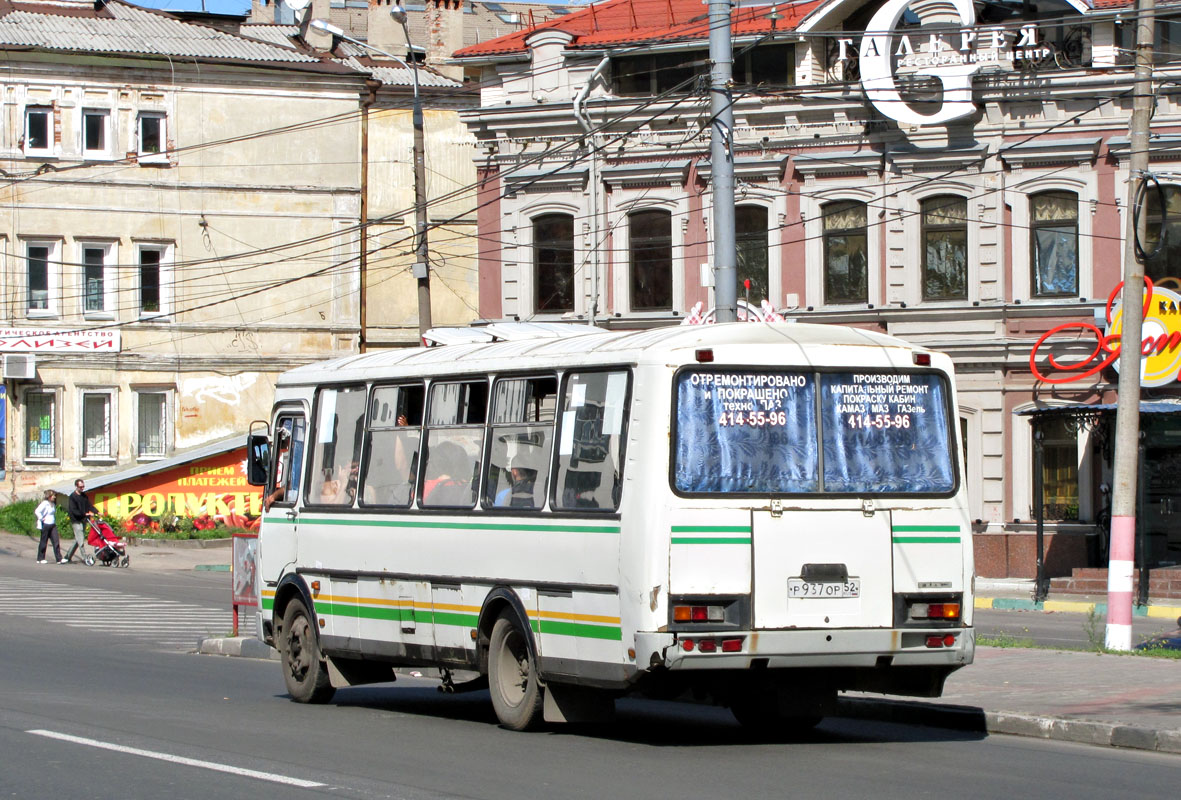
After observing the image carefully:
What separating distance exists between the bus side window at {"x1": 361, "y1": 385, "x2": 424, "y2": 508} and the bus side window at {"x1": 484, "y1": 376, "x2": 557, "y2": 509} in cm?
108

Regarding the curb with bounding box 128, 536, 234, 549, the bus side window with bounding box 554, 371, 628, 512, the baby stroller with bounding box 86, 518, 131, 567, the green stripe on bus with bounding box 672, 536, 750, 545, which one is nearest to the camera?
the green stripe on bus with bounding box 672, 536, 750, 545

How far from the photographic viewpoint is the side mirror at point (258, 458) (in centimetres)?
1620

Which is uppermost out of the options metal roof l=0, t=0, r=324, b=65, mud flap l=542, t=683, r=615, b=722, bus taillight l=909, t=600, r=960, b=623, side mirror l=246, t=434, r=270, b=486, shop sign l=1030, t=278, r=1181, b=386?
metal roof l=0, t=0, r=324, b=65

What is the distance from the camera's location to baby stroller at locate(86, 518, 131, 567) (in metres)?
36.3

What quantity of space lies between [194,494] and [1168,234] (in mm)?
24682

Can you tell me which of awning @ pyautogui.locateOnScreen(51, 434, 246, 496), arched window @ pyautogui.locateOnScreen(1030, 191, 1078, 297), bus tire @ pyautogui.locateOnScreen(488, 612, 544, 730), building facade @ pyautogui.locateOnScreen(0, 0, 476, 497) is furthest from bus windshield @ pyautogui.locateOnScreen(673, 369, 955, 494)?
awning @ pyautogui.locateOnScreen(51, 434, 246, 496)

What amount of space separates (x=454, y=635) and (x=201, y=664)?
6.97m

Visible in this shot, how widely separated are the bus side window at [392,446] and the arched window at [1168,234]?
19.3 metres

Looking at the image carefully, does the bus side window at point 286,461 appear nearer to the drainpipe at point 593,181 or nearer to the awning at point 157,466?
the drainpipe at point 593,181

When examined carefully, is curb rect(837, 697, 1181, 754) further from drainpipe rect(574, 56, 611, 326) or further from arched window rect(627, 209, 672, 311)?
arched window rect(627, 209, 672, 311)

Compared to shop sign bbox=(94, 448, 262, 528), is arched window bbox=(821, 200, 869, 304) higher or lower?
higher

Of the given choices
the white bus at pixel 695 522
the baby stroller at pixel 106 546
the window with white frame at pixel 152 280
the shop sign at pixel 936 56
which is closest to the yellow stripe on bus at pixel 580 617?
the white bus at pixel 695 522

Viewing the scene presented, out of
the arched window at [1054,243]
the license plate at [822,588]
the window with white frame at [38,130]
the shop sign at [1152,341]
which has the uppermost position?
the window with white frame at [38,130]

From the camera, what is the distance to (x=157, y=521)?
139 ft
